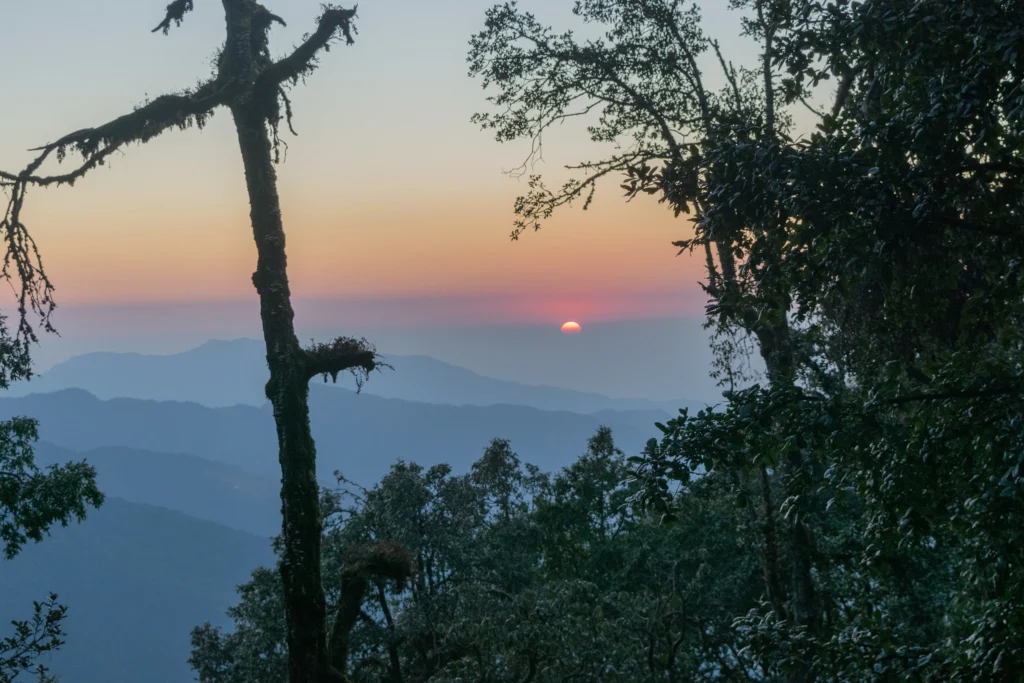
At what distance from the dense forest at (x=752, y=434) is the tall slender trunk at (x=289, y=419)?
1.5 inches

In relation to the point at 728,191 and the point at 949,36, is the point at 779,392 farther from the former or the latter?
the point at 949,36

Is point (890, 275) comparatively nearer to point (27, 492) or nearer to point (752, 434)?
point (752, 434)

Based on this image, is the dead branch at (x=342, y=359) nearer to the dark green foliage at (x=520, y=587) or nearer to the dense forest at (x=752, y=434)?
the dense forest at (x=752, y=434)

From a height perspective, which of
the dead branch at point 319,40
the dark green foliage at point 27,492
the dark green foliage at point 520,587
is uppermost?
the dead branch at point 319,40

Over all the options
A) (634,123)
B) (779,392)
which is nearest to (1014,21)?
(779,392)

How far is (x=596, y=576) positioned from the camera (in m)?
21.3

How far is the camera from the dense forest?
208 inches

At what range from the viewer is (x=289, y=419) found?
11.3 metres

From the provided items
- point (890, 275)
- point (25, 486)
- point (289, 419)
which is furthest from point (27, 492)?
point (890, 275)

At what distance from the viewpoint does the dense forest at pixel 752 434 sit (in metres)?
5.29

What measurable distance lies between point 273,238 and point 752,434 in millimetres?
8253

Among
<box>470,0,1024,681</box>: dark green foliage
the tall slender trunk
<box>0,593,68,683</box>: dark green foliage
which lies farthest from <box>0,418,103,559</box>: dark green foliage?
<box>470,0,1024,681</box>: dark green foliage

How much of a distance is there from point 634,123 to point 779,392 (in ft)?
32.8

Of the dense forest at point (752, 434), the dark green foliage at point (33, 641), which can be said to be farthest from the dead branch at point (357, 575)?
the dark green foliage at point (33, 641)
